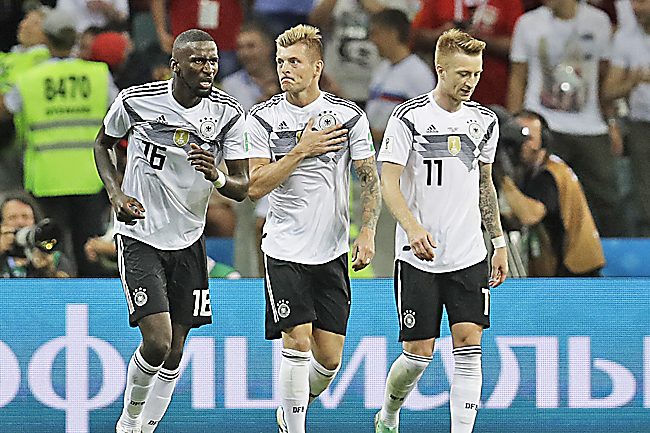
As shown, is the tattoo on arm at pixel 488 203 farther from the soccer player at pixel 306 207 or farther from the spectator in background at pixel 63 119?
the spectator in background at pixel 63 119

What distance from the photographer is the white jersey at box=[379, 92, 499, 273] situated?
17.0ft

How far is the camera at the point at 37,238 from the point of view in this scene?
20.9 feet

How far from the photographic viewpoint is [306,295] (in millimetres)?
5086

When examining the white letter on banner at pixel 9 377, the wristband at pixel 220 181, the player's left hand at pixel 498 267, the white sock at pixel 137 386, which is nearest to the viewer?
the wristband at pixel 220 181

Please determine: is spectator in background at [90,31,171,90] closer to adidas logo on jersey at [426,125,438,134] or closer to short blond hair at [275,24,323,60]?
short blond hair at [275,24,323,60]

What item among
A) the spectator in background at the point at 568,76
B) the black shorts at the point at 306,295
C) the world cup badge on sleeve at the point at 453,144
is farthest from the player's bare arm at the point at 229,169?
the spectator in background at the point at 568,76

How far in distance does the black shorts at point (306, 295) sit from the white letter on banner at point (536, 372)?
151 centimetres

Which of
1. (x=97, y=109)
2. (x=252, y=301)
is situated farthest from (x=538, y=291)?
(x=97, y=109)

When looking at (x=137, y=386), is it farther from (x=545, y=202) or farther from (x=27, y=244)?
(x=545, y=202)

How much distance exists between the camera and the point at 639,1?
677 centimetres

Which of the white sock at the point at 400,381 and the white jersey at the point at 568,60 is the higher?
the white jersey at the point at 568,60

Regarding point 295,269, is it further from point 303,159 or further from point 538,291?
point 538,291

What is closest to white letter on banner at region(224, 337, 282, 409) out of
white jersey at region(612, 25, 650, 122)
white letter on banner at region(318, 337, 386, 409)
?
white letter on banner at region(318, 337, 386, 409)

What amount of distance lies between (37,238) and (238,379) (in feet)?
5.55
